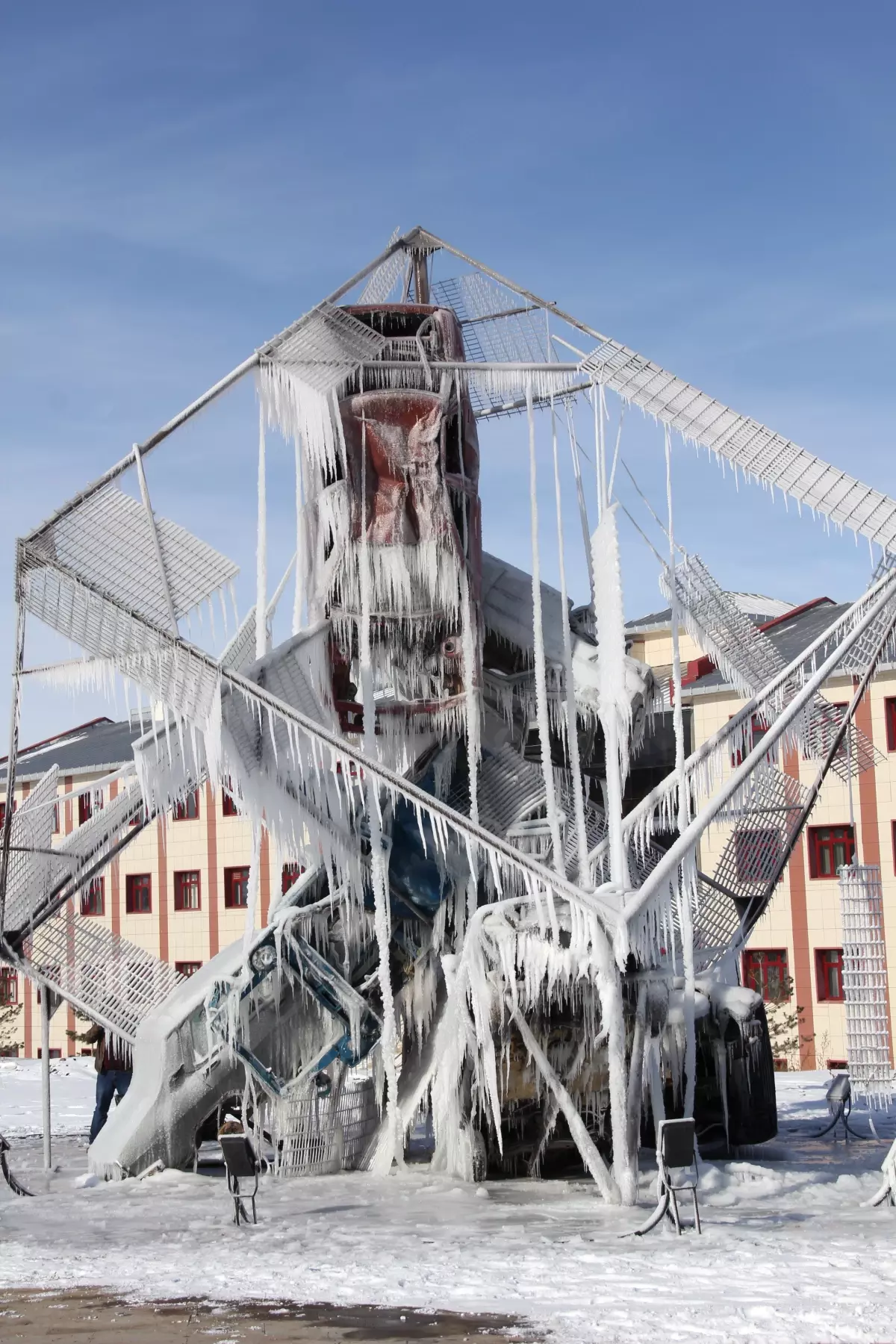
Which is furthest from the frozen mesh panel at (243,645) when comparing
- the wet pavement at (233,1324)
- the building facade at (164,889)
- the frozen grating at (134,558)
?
the building facade at (164,889)

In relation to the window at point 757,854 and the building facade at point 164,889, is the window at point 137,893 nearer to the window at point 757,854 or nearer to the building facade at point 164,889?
the building facade at point 164,889

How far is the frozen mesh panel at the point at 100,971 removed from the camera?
828 inches

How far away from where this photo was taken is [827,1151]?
20516 mm

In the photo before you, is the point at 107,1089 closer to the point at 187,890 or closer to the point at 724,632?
the point at 724,632

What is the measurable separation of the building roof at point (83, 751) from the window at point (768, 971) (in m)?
21.9

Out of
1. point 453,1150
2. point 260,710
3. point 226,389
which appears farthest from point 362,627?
point 453,1150

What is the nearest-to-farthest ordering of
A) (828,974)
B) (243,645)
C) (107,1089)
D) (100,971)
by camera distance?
(107,1089) → (100,971) → (243,645) → (828,974)

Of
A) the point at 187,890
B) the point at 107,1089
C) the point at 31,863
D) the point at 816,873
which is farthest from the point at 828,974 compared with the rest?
the point at 31,863

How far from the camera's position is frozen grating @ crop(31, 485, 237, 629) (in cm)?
1761

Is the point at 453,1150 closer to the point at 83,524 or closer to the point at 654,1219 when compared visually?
the point at 654,1219

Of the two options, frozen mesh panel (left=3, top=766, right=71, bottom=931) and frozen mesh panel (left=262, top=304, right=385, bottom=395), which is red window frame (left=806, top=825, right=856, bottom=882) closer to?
frozen mesh panel (left=3, top=766, right=71, bottom=931)

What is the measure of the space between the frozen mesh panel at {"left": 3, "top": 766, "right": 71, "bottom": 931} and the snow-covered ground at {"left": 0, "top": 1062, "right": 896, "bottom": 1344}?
149 inches

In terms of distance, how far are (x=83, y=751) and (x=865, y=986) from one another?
45.2 meters

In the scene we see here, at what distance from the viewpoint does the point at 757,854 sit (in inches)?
894
